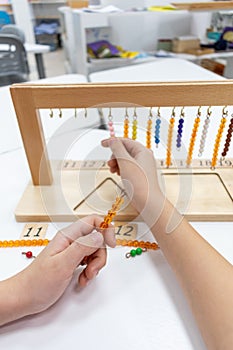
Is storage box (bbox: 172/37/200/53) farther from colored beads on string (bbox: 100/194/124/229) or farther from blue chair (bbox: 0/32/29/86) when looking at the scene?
colored beads on string (bbox: 100/194/124/229)

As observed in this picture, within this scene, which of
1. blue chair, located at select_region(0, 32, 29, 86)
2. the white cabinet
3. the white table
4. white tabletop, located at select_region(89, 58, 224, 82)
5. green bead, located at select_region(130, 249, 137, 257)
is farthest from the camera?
the white cabinet

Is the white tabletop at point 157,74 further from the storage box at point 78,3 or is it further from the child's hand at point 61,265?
the storage box at point 78,3

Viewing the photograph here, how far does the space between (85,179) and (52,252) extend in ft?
0.87

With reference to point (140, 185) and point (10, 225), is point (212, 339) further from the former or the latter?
point (10, 225)

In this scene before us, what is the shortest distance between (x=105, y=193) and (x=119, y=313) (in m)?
0.27

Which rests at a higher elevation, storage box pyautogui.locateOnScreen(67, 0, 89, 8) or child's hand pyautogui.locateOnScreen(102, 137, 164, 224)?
storage box pyautogui.locateOnScreen(67, 0, 89, 8)

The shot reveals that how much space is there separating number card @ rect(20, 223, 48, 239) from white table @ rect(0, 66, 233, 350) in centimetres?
2

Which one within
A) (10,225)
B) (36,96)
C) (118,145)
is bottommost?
(10,225)

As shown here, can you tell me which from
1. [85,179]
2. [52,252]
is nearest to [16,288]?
[52,252]

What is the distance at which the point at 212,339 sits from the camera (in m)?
0.33

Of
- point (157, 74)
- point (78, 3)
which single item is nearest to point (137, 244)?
point (157, 74)

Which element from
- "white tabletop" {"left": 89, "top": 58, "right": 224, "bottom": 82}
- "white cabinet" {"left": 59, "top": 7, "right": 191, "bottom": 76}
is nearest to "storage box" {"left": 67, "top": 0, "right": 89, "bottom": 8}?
"white cabinet" {"left": 59, "top": 7, "right": 191, "bottom": 76}

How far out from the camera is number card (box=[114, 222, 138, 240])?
20.6 inches

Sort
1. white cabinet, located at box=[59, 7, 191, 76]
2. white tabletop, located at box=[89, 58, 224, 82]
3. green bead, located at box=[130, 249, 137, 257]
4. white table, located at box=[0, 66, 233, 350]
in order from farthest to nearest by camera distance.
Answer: white cabinet, located at box=[59, 7, 191, 76], white tabletop, located at box=[89, 58, 224, 82], green bead, located at box=[130, 249, 137, 257], white table, located at box=[0, 66, 233, 350]
